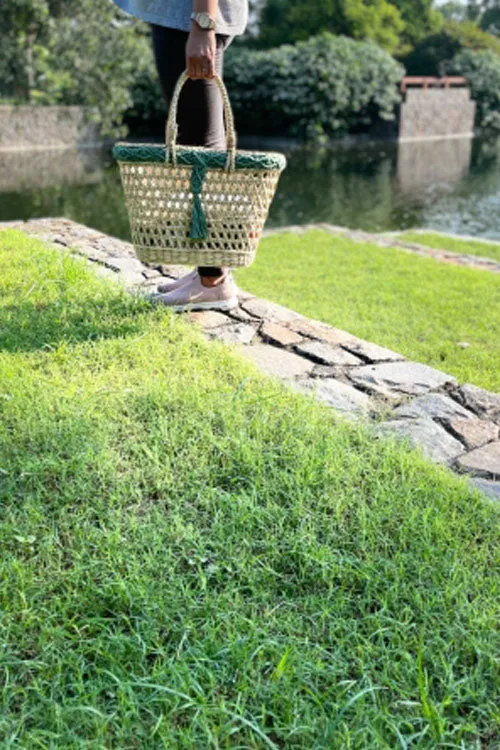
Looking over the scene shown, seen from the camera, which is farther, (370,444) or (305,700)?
(370,444)

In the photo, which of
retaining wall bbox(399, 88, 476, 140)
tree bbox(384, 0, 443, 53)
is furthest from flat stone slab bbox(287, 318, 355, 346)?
tree bbox(384, 0, 443, 53)

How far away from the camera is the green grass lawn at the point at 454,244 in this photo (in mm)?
6392

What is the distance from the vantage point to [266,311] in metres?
2.95

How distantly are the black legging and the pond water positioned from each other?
455 cm

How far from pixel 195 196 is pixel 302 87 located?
55.9 feet

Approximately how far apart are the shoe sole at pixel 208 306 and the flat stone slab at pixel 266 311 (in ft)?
0.27

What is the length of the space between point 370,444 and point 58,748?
1.04 meters

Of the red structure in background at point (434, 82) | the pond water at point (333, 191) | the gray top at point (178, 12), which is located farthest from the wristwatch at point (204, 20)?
the red structure in background at point (434, 82)

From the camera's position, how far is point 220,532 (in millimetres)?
1564

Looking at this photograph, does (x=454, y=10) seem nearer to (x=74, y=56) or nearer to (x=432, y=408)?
(x=74, y=56)

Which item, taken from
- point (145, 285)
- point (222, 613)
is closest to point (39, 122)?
point (145, 285)

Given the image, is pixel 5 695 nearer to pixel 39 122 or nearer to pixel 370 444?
pixel 370 444

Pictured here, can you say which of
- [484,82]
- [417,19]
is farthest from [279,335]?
[417,19]

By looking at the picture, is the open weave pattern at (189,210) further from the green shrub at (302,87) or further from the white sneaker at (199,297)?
the green shrub at (302,87)
